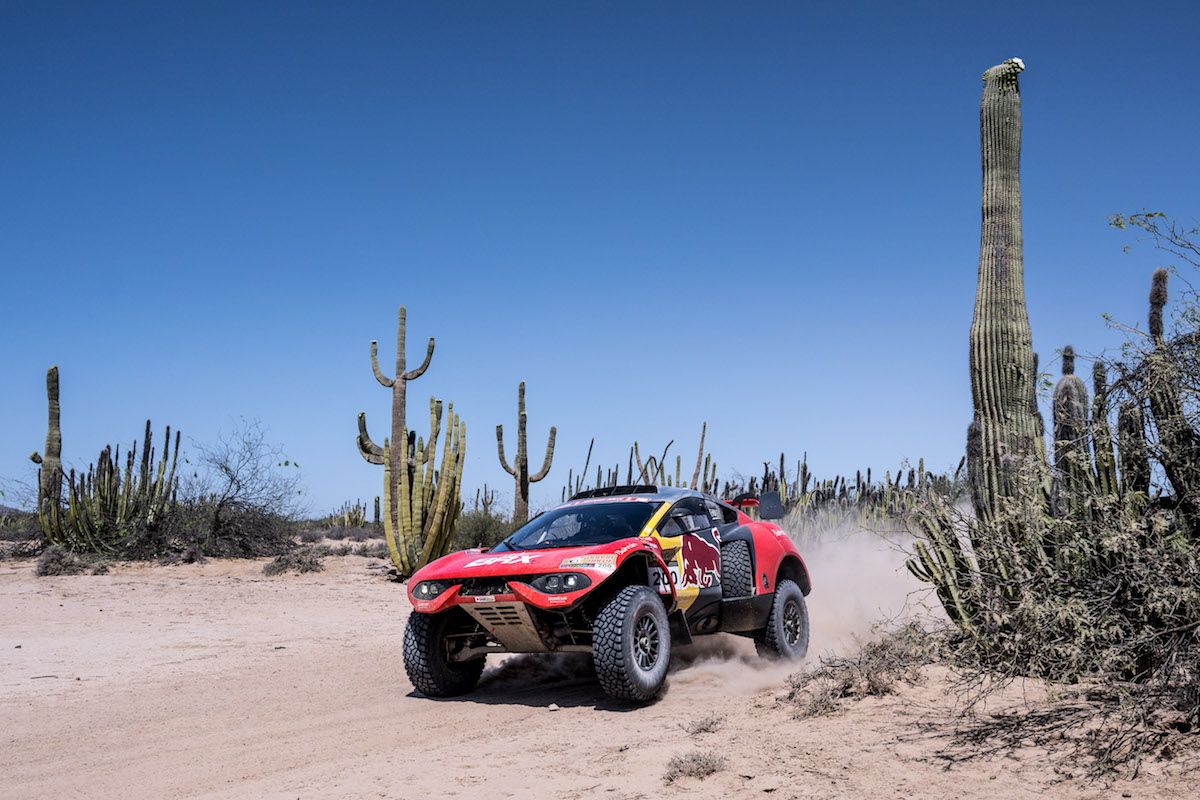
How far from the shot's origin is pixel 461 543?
25.3 metres

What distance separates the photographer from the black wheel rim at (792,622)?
35.1 feet

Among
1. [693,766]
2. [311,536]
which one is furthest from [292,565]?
[693,766]

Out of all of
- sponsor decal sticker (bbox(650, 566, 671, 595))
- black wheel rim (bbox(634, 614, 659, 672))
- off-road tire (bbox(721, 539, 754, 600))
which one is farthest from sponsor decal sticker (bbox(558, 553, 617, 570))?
off-road tire (bbox(721, 539, 754, 600))

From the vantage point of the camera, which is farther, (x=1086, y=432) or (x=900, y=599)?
(x=900, y=599)

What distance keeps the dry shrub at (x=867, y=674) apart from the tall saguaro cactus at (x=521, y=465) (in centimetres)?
1637

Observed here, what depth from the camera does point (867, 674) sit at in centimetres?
775

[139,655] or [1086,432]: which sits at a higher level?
[1086,432]

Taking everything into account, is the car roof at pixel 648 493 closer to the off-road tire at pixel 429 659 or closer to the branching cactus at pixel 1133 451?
the off-road tire at pixel 429 659

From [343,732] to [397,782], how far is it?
1.82m

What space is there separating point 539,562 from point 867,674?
2.75 meters

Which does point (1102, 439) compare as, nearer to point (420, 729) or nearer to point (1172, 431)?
point (1172, 431)

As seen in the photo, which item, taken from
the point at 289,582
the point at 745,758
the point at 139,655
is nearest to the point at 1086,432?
the point at 745,758

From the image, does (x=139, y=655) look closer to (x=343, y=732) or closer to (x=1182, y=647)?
(x=343, y=732)

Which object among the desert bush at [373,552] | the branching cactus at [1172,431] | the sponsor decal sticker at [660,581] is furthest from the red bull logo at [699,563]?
the desert bush at [373,552]
